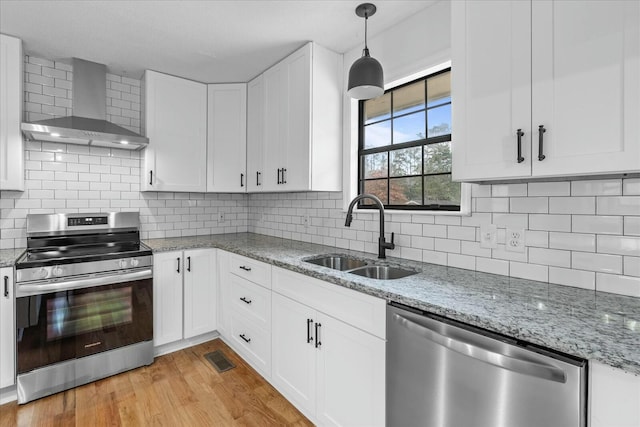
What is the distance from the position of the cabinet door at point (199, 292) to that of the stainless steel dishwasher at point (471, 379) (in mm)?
1952

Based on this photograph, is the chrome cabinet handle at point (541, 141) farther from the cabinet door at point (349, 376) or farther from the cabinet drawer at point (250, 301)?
the cabinet drawer at point (250, 301)

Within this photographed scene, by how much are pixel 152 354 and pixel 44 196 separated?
1598 mm

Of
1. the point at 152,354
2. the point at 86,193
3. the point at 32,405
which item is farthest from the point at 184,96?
the point at 32,405

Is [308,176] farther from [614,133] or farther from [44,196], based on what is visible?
[44,196]

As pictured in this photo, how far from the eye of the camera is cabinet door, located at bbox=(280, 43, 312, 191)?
7.98 feet

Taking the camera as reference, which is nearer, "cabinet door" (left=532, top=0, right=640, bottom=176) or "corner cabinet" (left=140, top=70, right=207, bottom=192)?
"cabinet door" (left=532, top=0, right=640, bottom=176)

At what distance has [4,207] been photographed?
8.31 ft

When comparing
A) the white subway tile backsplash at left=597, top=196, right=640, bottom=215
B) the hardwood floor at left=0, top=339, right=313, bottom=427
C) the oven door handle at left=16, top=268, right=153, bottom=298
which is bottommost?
the hardwood floor at left=0, top=339, right=313, bottom=427

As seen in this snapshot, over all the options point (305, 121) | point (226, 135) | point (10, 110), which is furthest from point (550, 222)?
point (10, 110)

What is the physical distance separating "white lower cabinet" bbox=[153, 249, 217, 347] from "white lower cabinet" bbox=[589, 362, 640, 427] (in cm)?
262

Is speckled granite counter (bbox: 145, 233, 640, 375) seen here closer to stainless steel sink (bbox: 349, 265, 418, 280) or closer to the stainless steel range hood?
stainless steel sink (bbox: 349, 265, 418, 280)

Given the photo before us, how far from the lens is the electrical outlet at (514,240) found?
1592mm

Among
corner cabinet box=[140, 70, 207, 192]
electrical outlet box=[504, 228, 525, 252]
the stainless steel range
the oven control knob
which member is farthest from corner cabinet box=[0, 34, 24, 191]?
electrical outlet box=[504, 228, 525, 252]

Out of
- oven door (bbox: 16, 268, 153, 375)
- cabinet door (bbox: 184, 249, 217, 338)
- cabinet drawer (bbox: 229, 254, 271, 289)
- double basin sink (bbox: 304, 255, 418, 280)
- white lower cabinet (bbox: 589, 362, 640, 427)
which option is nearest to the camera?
white lower cabinet (bbox: 589, 362, 640, 427)
